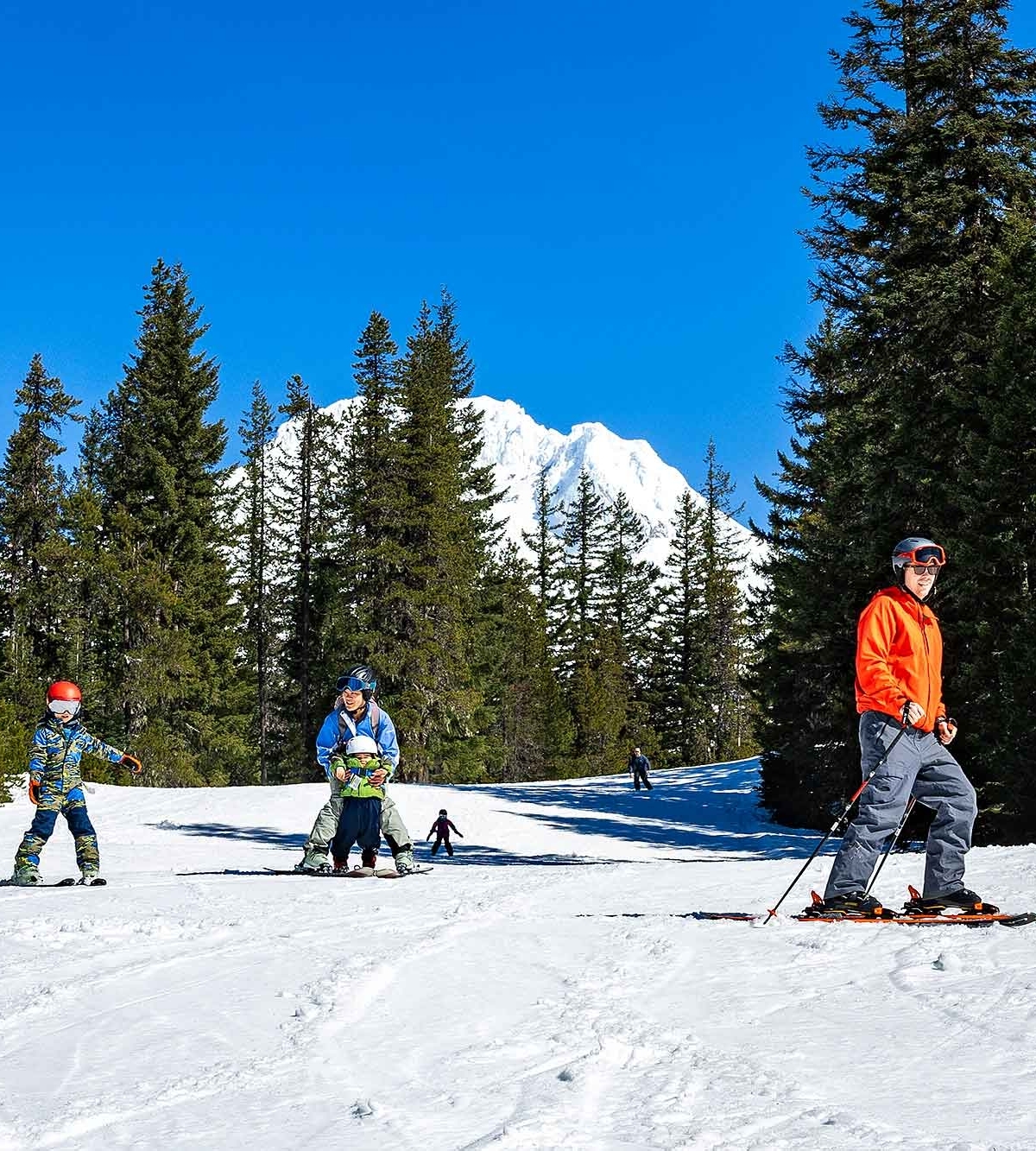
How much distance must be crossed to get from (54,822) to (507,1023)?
24.4 feet

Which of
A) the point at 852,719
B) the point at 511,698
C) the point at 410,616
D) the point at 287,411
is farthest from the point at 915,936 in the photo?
the point at 511,698

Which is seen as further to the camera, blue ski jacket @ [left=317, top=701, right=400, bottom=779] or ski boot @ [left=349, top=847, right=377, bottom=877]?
ski boot @ [left=349, top=847, right=377, bottom=877]

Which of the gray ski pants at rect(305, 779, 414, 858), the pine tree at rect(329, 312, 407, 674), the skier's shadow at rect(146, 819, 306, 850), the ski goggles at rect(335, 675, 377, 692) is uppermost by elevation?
the pine tree at rect(329, 312, 407, 674)

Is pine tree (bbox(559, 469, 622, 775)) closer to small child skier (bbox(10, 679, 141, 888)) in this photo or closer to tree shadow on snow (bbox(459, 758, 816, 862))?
tree shadow on snow (bbox(459, 758, 816, 862))

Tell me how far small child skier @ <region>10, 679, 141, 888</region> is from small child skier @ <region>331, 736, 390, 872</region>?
196 cm

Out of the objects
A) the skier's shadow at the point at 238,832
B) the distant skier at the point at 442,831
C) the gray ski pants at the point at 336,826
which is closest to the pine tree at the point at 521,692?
the skier's shadow at the point at 238,832

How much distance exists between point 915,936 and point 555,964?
1.87 metres

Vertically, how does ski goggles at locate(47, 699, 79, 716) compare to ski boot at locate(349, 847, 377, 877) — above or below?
above

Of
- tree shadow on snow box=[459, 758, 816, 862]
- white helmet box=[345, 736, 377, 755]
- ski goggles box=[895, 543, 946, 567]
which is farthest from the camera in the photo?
tree shadow on snow box=[459, 758, 816, 862]

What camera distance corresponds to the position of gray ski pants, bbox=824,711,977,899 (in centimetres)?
599

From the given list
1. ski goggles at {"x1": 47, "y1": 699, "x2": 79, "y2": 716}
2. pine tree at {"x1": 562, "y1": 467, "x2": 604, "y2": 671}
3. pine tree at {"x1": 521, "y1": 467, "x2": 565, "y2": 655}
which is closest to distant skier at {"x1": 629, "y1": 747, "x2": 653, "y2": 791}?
ski goggles at {"x1": 47, "y1": 699, "x2": 79, "y2": 716}

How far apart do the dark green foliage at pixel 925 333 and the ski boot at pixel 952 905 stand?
11140mm

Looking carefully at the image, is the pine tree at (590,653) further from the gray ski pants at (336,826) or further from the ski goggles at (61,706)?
the ski goggles at (61,706)

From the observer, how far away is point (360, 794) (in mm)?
10164
